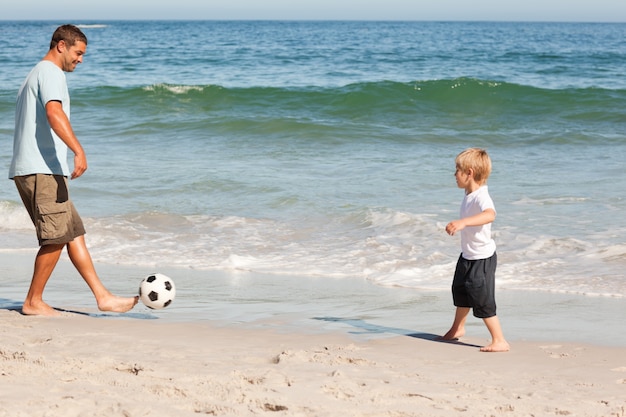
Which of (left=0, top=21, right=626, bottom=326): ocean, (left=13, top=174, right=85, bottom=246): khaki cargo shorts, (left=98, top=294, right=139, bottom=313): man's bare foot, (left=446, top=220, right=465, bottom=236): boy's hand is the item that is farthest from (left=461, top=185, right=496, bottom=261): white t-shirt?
(left=13, top=174, right=85, bottom=246): khaki cargo shorts

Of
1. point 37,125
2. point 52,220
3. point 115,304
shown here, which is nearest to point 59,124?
point 37,125

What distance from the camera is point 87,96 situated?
1917 centimetres

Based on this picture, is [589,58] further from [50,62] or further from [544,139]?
[50,62]

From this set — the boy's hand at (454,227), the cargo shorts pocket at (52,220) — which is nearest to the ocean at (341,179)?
the cargo shorts pocket at (52,220)

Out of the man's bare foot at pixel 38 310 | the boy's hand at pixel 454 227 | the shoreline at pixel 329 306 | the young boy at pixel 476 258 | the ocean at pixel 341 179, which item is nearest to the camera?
the boy's hand at pixel 454 227

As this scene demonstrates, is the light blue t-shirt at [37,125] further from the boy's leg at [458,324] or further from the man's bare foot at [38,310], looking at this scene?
the boy's leg at [458,324]

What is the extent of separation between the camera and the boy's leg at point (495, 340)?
4.39m

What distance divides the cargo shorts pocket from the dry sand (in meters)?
0.52

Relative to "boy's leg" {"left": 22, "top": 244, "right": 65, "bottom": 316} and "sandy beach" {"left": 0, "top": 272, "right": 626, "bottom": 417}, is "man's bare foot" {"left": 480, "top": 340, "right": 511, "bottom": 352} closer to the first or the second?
"sandy beach" {"left": 0, "top": 272, "right": 626, "bottom": 417}

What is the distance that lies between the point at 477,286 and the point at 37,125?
2.64m

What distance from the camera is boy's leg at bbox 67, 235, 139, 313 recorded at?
5.14 meters

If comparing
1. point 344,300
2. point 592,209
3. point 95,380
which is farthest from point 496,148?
point 95,380

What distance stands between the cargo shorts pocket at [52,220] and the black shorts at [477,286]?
2310 millimetres

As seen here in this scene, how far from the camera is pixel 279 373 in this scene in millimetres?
3814
